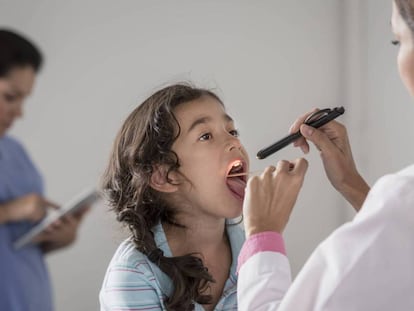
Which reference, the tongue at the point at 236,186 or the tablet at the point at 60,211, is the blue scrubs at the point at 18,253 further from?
the tongue at the point at 236,186

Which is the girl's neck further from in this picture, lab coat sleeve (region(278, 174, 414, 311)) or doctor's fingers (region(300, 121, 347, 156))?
lab coat sleeve (region(278, 174, 414, 311))

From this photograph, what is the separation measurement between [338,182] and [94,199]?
0.41m

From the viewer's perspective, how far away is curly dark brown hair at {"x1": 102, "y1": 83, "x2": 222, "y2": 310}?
35.2 inches

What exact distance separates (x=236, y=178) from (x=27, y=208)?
410 millimetres

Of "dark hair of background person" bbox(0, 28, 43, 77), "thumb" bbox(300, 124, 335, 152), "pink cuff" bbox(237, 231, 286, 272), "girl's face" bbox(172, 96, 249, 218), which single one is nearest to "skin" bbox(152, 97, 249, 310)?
"girl's face" bbox(172, 96, 249, 218)

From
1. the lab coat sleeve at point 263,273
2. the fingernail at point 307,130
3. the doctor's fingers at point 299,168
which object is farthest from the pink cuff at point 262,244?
the fingernail at point 307,130

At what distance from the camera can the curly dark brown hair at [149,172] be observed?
894 millimetres

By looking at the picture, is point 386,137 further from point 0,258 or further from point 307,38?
point 0,258

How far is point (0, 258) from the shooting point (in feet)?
1.88

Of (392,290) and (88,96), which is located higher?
(88,96)

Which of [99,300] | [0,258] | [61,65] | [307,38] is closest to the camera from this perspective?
[0,258]

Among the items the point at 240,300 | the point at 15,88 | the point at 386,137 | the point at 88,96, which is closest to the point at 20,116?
the point at 15,88

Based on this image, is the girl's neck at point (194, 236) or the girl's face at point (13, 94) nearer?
the girl's face at point (13, 94)

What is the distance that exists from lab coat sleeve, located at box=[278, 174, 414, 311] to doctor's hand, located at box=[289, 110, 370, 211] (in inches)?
12.1
